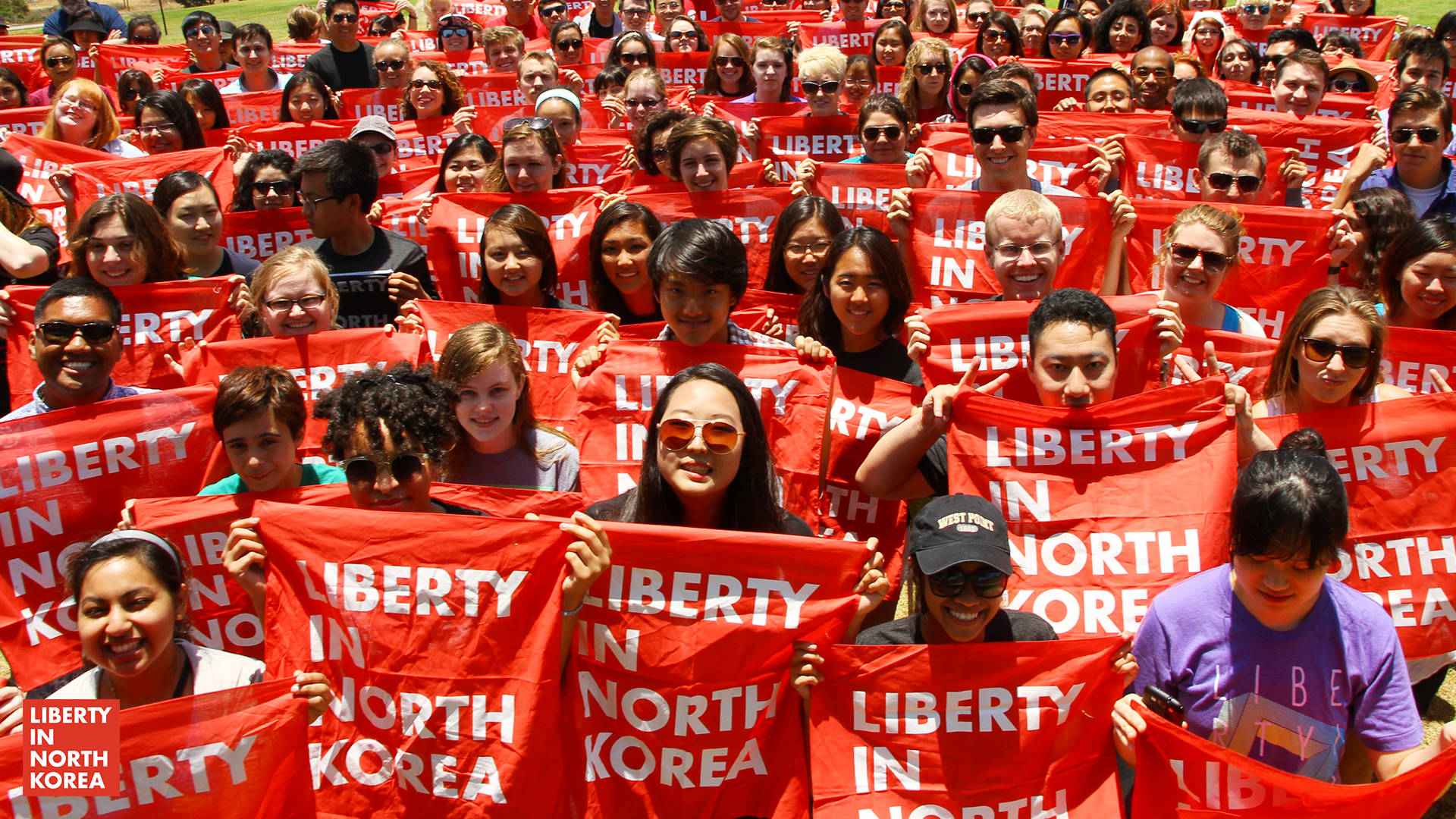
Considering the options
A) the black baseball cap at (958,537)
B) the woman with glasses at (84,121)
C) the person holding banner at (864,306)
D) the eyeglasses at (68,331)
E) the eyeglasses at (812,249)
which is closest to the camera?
the black baseball cap at (958,537)

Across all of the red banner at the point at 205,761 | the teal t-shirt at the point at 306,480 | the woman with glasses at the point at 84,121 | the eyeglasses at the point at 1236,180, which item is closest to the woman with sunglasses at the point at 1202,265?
the eyeglasses at the point at 1236,180

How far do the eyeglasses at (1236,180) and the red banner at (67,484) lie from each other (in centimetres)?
583

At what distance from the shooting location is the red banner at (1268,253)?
719 centimetres

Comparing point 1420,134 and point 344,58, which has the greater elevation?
point 344,58

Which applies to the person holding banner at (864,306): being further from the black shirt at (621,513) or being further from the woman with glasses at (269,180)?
the woman with glasses at (269,180)

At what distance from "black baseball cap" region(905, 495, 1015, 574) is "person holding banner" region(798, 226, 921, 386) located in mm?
1750

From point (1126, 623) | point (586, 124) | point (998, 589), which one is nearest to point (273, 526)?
point (998, 589)

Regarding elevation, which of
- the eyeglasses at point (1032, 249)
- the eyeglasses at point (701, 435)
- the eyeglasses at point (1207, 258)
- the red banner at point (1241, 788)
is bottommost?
the red banner at point (1241, 788)

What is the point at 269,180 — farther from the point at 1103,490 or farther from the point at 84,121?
the point at 1103,490

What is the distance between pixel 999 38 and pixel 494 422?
7900 millimetres

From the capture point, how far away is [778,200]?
796 centimetres

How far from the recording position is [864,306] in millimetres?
5992

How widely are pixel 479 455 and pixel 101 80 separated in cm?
1222

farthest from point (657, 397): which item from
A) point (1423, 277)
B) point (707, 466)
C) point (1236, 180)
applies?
point (1236, 180)
